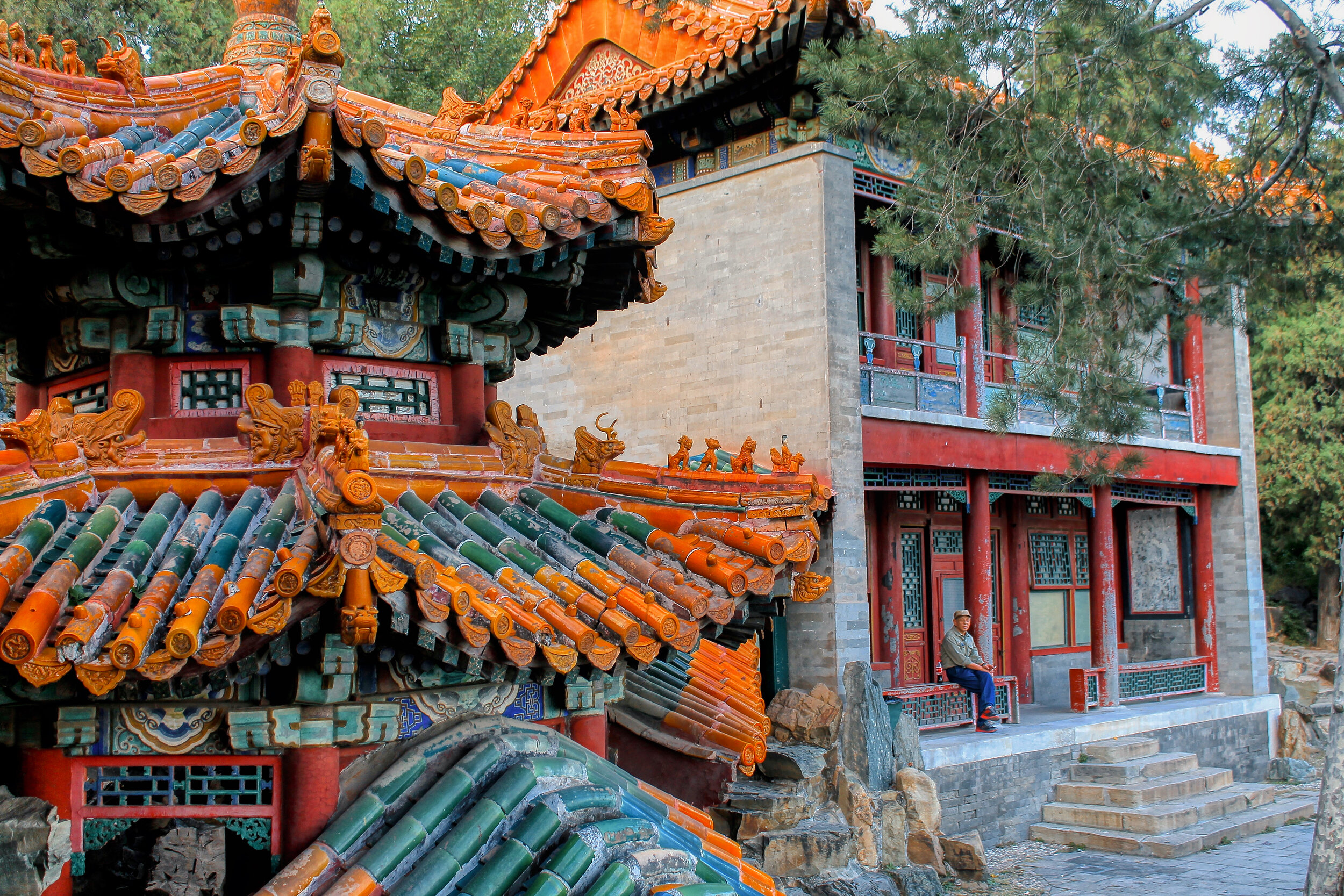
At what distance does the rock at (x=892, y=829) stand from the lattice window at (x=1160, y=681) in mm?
5742

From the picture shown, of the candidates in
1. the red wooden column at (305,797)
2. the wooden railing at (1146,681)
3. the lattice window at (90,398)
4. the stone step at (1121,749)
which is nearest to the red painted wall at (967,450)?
the wooden railing at (1146,681)

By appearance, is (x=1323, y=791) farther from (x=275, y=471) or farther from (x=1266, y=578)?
(x=1266, y=578)

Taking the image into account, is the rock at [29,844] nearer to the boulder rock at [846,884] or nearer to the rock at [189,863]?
the rock at [189,863]

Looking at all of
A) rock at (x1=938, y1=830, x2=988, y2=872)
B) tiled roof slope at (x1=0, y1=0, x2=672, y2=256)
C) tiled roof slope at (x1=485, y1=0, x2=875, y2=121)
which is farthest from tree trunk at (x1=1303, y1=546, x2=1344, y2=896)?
tiled roof slope at (x1=0, y1=0, x2=672, y2=256)

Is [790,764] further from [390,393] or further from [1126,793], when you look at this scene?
[390,393]

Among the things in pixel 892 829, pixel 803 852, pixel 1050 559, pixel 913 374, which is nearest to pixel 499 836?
pixel 803 852

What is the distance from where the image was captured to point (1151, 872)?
36.4 feet

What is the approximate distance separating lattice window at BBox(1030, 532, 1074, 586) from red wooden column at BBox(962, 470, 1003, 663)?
362cm

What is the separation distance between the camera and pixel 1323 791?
9188 millimetres

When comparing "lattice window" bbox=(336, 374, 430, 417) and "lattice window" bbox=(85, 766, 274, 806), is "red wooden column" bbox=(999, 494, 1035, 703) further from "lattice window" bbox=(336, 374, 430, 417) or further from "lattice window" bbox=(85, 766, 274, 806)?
"lattice window" bbox=(85, 766, 274, 806)

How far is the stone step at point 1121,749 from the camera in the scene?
13195mm

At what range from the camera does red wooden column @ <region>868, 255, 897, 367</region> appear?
1310 cm

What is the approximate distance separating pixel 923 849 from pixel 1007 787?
209 cm

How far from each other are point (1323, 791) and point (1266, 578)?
811 inches
